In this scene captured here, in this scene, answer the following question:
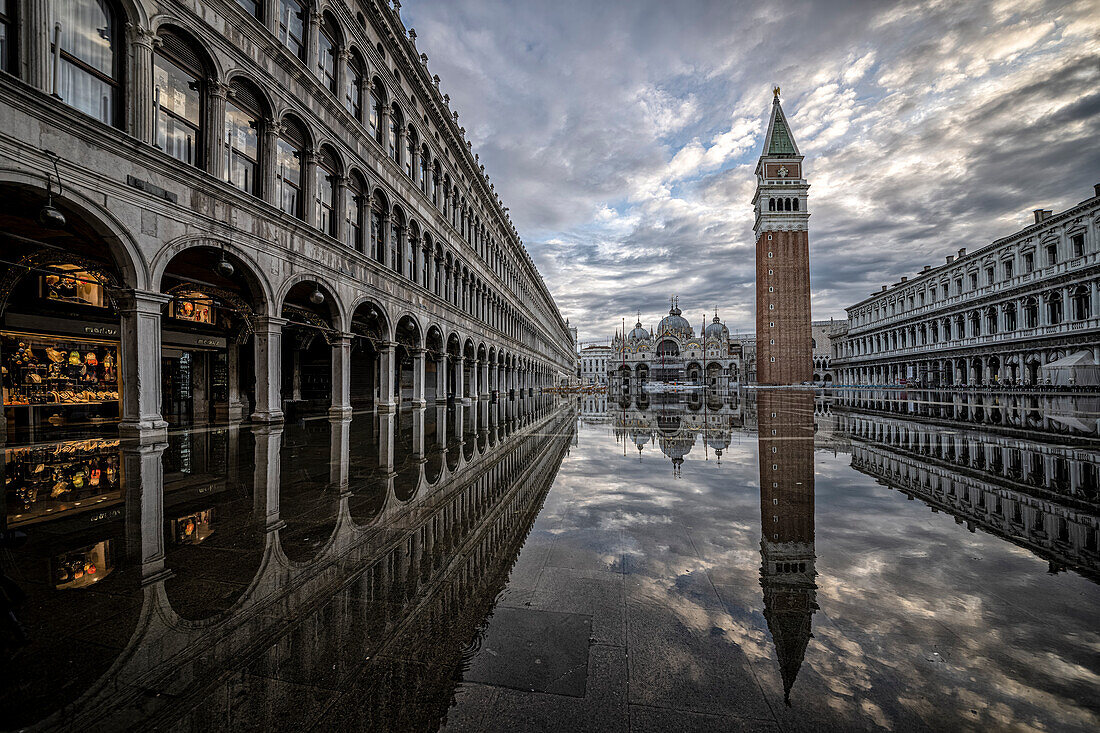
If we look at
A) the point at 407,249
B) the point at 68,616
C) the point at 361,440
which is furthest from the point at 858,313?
the point at 68,616

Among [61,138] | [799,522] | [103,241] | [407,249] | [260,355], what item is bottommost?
[799,522]

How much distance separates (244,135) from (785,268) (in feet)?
257

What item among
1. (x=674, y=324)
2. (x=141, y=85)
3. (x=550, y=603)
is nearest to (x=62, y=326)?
(x=141, y=85)

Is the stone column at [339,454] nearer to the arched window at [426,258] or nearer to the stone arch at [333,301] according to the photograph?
the stone arch at [333,301]

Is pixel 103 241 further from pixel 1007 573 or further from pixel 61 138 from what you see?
pixel 1007 573

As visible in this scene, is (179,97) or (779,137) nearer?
(179,97)

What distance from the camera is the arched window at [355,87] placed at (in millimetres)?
18922

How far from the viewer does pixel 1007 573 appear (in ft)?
13.0

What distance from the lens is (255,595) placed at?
11.6 ft

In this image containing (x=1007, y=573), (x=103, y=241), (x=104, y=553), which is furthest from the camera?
(x=103, y=241)

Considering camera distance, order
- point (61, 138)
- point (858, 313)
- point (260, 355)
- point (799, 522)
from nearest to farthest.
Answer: point (799, 522) < point (61, 138) < point (260, 355) < point (858, 313)

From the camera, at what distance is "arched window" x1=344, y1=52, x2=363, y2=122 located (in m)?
18.9

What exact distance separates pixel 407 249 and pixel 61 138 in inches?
563

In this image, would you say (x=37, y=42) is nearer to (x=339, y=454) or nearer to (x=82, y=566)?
(x=339, y=454)
